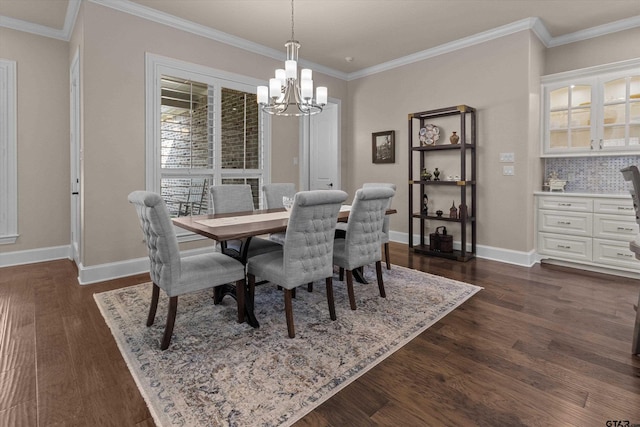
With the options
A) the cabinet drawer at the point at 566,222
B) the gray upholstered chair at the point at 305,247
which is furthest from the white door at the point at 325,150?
the gray upholstered chair at the point at 305,247

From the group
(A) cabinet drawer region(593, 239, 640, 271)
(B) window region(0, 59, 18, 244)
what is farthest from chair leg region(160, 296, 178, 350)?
(A) cabinet drawer region(593, 239, 640, 271)

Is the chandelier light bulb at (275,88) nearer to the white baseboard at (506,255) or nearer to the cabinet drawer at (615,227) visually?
the white baseboard at (506,255)

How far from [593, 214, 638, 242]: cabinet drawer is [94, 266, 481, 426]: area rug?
175cm

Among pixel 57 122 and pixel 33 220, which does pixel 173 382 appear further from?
pixel 57 122

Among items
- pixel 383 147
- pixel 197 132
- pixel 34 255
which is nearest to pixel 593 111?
pixel 383 147

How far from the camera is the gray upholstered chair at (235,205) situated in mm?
3029

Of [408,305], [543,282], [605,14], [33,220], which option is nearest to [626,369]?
[408,305]

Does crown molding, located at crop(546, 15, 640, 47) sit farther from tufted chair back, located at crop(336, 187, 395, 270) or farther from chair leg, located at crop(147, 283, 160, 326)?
chair leg, located at crop(147, 283, 160, 326)

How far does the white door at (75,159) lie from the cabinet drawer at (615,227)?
567 centimetres

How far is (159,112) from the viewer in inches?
152

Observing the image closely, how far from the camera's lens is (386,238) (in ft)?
11.9

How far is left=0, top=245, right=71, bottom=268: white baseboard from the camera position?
159 inches

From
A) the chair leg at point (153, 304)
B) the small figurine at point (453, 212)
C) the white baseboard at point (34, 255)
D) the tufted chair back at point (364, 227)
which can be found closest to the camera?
the chair leg at point (153, 304)

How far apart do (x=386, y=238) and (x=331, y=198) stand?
5.07 ft
